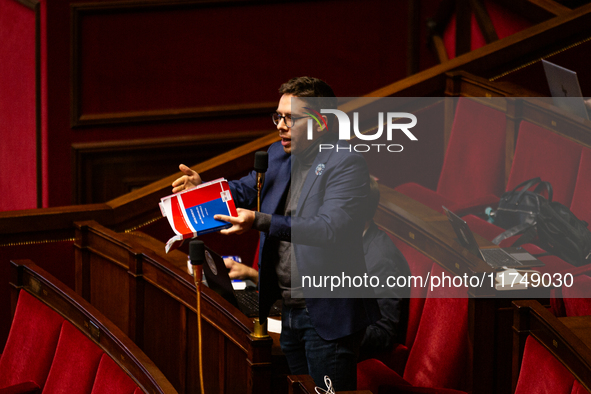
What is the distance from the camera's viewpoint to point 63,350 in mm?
1110

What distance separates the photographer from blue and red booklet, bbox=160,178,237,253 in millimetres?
933

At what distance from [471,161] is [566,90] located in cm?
32

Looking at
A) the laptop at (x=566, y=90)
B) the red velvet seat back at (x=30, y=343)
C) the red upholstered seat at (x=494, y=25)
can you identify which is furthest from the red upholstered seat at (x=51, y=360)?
the red upholstered seat at (x=494, y=25)

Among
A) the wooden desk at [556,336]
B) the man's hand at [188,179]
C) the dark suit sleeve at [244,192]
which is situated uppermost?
the man's hand at [188,179]

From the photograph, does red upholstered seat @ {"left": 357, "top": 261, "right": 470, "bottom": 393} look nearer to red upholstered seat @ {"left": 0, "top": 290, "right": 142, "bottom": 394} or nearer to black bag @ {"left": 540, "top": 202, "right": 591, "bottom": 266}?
black bag @ {"left": 540, "top": 202, "right": 591, "bottom": 266}

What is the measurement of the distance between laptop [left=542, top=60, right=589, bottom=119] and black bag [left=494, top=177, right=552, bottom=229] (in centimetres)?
17

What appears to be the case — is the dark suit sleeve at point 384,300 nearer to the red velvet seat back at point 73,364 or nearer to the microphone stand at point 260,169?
the microphone stand at point 260,169

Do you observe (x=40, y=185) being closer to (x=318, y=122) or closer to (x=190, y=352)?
(x=190, y=352)

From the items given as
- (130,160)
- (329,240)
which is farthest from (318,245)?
(130,160)

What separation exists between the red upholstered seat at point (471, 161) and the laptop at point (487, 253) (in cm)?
48

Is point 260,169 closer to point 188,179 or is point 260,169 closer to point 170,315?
point 188,179

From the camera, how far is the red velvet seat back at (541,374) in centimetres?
81

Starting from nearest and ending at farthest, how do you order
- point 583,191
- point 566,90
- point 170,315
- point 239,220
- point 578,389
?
point 578,389, point 239,220, point 170,315, point 583,191, point 566,90

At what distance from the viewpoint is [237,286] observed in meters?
1.36
